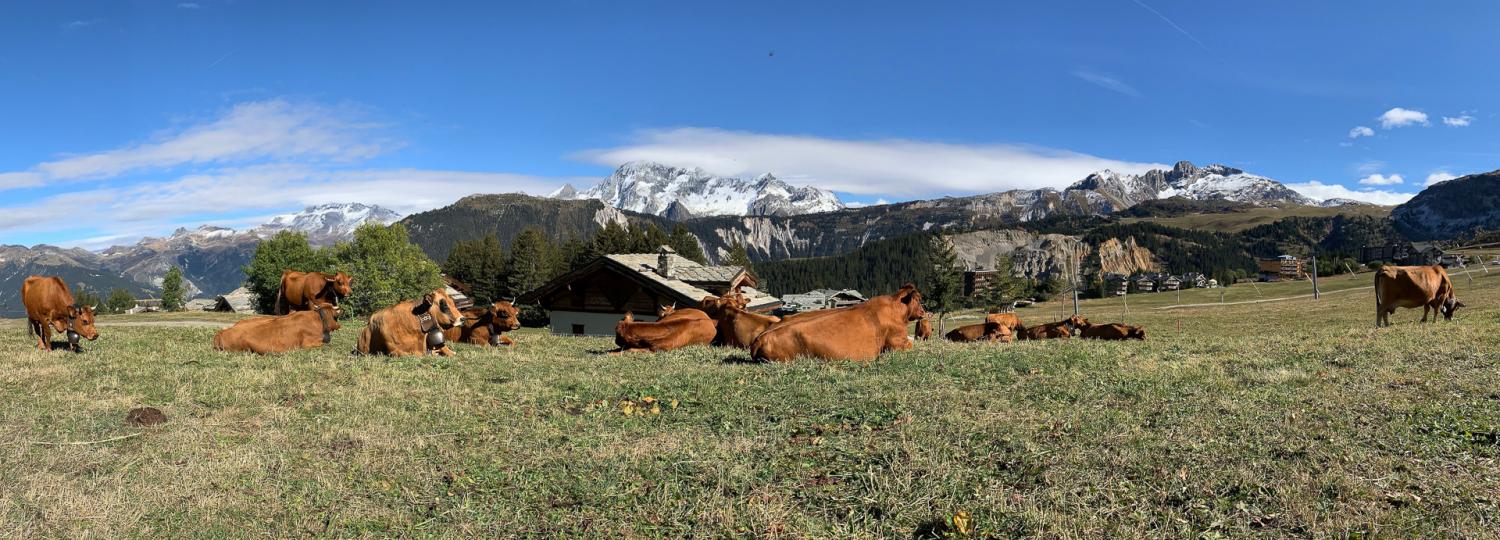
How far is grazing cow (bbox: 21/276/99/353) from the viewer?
650 inches

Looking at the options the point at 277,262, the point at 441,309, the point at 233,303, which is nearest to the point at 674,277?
the point at 441,309

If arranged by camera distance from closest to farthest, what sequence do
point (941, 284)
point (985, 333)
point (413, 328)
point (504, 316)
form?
point (413, 328)
point (504, 316)
point (985, 333)
point (941, 284)

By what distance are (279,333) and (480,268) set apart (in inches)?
3682

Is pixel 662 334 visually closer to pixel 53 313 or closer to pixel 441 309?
pixel 441 309

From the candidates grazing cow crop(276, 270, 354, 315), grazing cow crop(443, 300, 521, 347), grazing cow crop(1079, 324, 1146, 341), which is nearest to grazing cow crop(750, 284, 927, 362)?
grazing cow crop(443, 300, 521, 347)

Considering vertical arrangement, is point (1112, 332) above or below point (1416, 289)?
below

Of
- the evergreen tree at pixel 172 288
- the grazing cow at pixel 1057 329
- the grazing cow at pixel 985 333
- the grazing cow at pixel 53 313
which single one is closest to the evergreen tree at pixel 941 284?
the grazing cow at pixel 1057 329

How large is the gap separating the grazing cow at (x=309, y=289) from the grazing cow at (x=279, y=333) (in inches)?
182

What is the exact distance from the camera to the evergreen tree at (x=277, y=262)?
85.1 meters

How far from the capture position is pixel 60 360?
14.5 metres

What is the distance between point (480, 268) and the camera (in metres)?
106

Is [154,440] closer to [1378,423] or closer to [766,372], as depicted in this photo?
[766,372]

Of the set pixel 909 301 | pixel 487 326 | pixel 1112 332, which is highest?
pixel 909 301

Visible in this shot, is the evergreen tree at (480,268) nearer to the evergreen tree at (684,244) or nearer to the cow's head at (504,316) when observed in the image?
the evergreen tree at (684,244)
